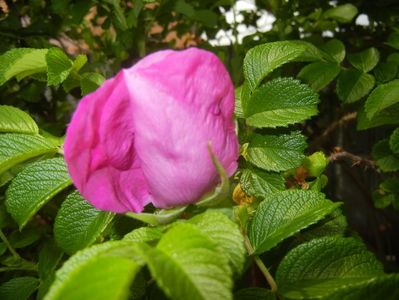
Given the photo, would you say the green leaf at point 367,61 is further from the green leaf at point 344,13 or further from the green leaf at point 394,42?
the green leaf at point 344,13

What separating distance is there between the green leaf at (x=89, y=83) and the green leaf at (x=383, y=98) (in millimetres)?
335

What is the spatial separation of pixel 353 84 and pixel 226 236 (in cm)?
48

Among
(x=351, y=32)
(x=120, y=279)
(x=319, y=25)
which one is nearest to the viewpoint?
(x=120, y=279)

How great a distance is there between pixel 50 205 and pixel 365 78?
22.7 inches

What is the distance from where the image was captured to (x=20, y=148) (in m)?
0.38

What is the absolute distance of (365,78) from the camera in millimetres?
662

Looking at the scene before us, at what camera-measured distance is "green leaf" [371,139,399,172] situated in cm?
73

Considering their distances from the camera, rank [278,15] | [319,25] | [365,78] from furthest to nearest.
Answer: [319,25] < [278,15] < [365,78]

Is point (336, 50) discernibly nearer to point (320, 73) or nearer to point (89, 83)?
point (320, 73)

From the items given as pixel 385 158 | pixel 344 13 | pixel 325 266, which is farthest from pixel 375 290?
pixel 344 13

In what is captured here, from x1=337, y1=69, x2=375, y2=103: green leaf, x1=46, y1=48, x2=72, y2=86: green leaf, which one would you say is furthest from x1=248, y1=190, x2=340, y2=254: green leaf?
x1=337, y1=69, x2=375, y2=103: green leaf

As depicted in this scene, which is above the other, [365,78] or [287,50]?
[287,50]

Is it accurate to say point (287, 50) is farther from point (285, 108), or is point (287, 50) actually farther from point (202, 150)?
point (202, 150)

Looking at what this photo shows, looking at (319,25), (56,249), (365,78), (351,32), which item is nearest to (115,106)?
(56,249)
